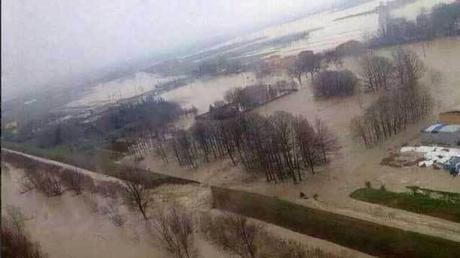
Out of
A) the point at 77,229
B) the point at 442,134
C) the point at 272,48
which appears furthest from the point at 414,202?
the point at 272,48

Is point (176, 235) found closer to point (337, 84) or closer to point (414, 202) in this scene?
point (414, 202)

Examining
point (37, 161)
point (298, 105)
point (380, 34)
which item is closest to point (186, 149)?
point (298, 105)

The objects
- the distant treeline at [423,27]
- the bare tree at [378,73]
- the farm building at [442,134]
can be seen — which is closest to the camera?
the farm building at [442,134]

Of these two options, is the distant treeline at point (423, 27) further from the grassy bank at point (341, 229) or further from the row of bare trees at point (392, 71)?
the grassy bank at point (341, 229)

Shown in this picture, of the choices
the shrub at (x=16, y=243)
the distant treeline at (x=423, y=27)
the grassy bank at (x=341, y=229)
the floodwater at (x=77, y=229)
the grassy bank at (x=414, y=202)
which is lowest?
the floodwater at (x=77, y=229)

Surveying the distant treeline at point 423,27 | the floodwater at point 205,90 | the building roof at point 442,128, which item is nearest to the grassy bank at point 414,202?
the building roof at point 442,128

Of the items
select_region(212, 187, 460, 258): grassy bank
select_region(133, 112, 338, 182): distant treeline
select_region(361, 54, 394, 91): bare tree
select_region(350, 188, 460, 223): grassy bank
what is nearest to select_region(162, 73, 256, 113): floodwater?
select_region(133, 112, 338, 182): distant treeline

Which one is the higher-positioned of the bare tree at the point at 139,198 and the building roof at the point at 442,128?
the building roof at the point at 442,128
